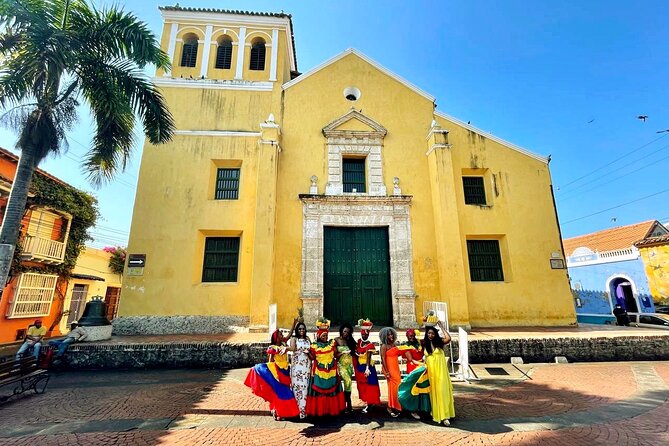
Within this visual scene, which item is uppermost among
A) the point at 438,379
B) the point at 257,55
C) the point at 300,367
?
the point at 257,55

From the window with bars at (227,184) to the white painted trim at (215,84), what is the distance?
3.42 m

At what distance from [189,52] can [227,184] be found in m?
6.26

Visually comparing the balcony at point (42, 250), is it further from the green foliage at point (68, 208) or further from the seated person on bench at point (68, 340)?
the seated person on bench at point (68, 340)

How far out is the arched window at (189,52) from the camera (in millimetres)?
12766

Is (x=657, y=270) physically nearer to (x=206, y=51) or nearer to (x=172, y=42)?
(x=206, y=51)

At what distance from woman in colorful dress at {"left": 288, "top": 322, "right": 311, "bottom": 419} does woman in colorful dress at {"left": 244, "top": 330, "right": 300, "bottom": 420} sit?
88 millimetres

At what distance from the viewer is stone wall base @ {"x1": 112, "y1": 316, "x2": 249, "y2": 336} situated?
9578mm

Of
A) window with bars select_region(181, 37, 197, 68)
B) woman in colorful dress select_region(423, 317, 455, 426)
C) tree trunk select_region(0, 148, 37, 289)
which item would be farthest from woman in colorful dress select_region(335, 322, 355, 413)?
window with bars select_region(181, 37, 197, 68)

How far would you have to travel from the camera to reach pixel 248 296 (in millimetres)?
10125

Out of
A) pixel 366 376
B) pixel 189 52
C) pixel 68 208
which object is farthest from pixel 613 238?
pixel 68 208

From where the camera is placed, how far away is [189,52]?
42.4 ft

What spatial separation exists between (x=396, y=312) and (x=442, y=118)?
7.75m

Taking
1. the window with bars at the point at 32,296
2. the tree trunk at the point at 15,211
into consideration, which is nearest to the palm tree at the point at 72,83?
the tree trunk at the point at 15,211

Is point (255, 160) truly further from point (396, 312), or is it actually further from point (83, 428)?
point (83, 428)
